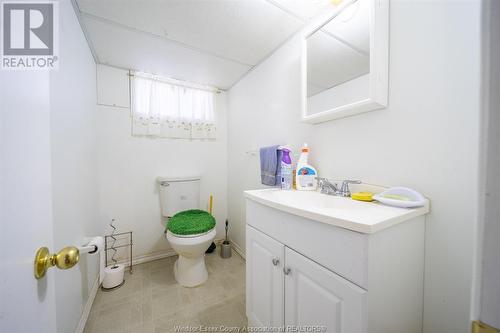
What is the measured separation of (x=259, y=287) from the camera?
0.94 meters

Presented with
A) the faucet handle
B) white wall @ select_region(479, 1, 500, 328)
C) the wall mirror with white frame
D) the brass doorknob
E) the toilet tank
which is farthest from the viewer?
the toilet tank

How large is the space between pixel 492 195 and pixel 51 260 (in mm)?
834

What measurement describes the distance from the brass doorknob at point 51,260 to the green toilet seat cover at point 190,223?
101 cm

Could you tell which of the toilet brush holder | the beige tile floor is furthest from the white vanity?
the toilet brush holder

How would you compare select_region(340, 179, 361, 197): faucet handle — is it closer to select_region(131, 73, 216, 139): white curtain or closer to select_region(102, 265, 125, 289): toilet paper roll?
select_region(131, 73, 216, 139): white curtain

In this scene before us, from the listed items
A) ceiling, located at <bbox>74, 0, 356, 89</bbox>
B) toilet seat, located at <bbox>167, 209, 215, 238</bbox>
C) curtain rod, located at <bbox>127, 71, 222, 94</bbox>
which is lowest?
toilet seat, located at <bbox>167, 209, 215, 238</bbox>

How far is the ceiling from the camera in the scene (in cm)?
104

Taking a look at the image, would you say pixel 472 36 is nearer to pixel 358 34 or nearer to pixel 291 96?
pixel 358 34

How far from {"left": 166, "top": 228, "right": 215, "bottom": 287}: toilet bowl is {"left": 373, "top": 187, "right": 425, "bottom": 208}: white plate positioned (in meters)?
1.23

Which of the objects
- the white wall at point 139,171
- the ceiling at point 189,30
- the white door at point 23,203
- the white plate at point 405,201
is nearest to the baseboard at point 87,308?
the white wall at point 139,171

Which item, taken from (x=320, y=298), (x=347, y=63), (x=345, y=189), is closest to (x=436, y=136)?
(x=345, y=189)

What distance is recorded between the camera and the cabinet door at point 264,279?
2.68 ft

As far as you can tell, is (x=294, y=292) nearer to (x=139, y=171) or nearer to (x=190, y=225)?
(x=190, y=225)

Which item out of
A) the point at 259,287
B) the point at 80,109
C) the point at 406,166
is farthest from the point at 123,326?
the point at 406,166
